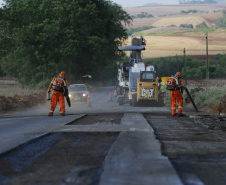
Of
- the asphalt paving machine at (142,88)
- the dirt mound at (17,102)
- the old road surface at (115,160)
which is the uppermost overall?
the asphalt paving machine at (142,88)

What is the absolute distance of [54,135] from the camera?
1035cm

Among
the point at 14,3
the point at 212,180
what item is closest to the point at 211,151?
the point at 212,180

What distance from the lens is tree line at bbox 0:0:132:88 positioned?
55.3 metres

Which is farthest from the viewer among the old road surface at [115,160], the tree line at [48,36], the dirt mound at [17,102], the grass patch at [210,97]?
the tree line at [48,36]

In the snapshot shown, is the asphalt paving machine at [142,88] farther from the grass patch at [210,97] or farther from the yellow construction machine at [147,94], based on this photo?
the grass patch at [210,97]

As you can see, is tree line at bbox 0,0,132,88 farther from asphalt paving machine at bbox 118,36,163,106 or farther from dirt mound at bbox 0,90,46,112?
asphalt paving machine at bbox 118,36,163,106

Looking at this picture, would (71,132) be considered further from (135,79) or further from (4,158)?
(135,79)

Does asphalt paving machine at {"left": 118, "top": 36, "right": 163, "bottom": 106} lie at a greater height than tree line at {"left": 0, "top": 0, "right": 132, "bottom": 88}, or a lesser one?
lesser

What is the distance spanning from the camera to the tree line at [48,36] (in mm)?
55347

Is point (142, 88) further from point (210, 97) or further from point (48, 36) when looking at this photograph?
point (48, 36)

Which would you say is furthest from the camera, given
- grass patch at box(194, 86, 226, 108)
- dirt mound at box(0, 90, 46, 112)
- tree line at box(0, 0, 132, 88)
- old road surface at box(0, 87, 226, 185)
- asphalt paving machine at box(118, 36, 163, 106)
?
tree line at box(0, 0, 132, 88)

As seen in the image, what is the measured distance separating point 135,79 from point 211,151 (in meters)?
22.7

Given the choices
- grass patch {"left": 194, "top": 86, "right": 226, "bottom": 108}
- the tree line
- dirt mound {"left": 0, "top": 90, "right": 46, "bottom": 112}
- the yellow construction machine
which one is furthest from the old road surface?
the tree line

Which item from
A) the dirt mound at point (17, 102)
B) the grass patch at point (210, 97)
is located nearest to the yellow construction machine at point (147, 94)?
the grass patch at point (210, 97)
